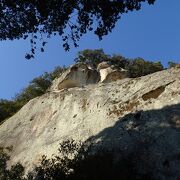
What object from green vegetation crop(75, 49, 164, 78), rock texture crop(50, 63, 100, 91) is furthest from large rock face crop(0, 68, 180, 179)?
green vegetation crop(75, 49, 164, 78)

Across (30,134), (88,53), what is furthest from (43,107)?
(88,53)

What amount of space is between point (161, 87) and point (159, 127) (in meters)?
3.32

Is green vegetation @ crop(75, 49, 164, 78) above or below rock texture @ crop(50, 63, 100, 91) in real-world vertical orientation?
above

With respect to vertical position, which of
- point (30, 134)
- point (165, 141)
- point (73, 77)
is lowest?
point (165, 141)

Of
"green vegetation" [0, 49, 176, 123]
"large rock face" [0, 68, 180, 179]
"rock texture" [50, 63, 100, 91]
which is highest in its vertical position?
"green vegetation" [0, 49, 176, 123]

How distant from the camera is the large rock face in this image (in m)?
Result: 20.7

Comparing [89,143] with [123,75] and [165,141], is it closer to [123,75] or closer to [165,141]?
[165,141]

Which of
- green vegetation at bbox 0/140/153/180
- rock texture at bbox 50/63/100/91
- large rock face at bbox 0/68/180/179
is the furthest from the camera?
rock texture at bbox 50/63/100/91

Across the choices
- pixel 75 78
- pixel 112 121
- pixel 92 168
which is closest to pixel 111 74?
pixel 75 78

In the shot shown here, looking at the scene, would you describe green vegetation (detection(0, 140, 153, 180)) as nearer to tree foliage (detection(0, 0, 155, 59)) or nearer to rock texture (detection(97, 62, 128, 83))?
tree foliage (detection(0, 0, 155, 59))

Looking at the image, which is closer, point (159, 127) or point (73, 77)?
point (159, 127)

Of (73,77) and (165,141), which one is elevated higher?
(73,77)

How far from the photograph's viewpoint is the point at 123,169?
62.0ft

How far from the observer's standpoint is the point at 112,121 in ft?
80.2
